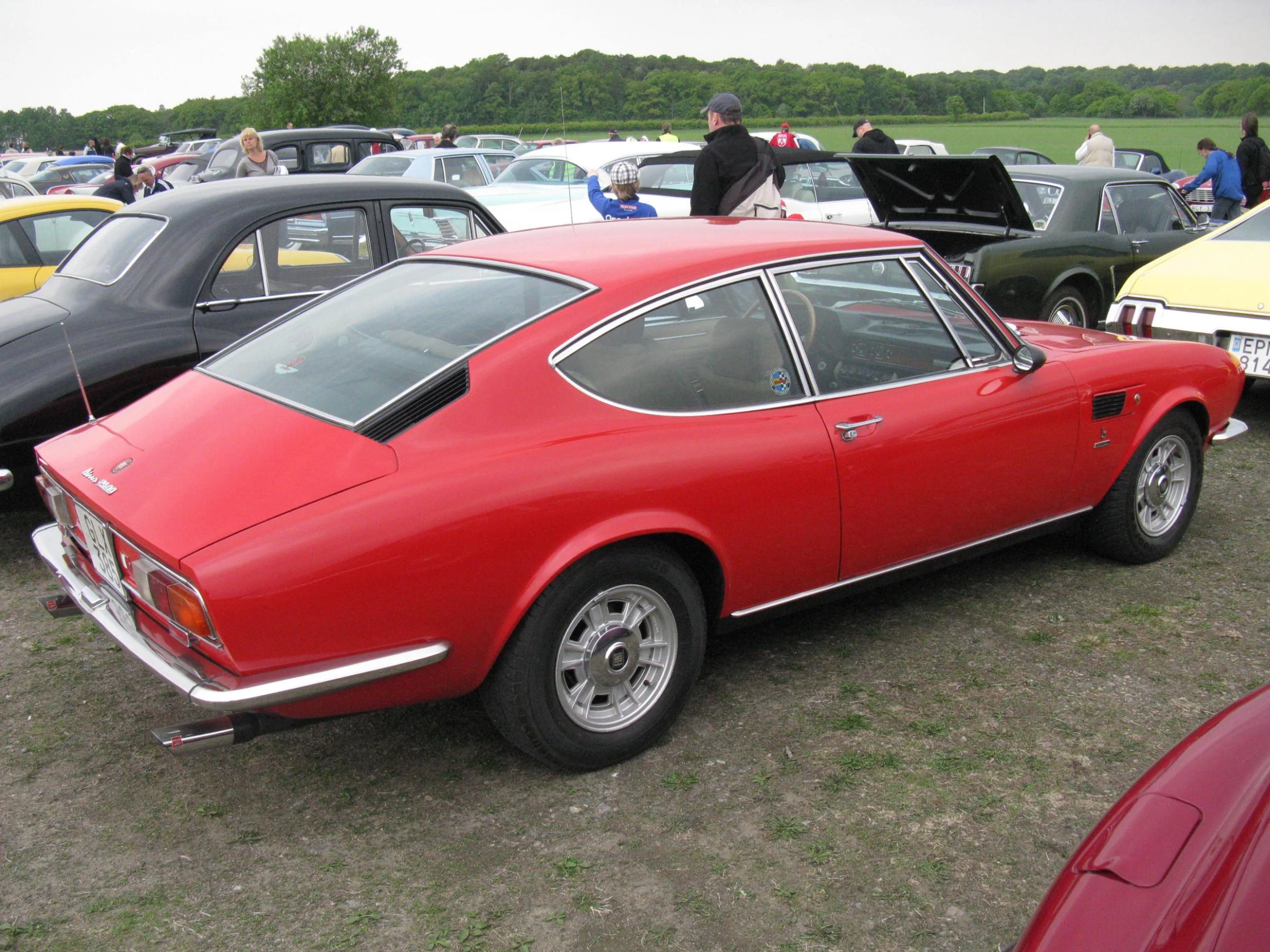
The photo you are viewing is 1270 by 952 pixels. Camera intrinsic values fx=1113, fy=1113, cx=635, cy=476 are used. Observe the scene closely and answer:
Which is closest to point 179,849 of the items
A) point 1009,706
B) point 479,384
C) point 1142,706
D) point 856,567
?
point 479,384

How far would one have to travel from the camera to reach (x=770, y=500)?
3.25 m

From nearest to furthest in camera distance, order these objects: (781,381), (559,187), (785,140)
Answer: (781,381)
(559,187)
(785,140)

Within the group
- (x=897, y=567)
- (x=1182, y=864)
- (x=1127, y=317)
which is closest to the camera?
(x=1182, y=864)

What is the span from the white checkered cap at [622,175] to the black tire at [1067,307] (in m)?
2.87

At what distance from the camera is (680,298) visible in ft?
10.7

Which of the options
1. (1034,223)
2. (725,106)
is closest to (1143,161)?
(1034,223)

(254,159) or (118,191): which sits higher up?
(254,159)

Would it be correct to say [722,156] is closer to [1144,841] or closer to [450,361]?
[450,361]

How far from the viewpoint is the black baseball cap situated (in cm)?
688

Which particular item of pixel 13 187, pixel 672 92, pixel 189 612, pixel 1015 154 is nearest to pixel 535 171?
pixel 13 187

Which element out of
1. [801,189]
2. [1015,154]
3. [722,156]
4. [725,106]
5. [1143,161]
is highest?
[725,106]

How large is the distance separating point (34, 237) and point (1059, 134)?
60109 millimetres

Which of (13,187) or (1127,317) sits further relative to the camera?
(13,187)

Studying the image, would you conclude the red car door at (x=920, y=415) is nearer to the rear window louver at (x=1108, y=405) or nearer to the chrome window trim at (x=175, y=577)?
the rear window louver at (x=1108, y=405)
